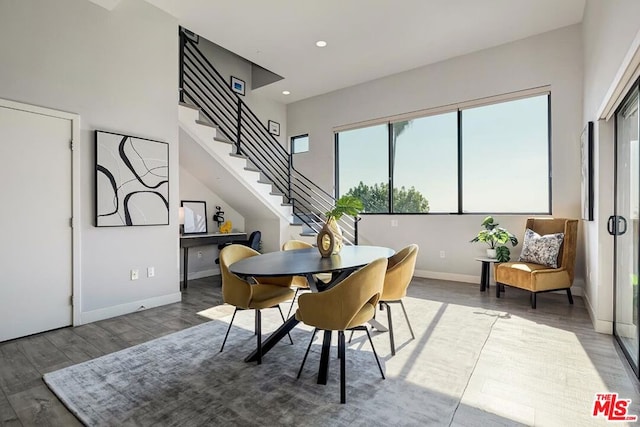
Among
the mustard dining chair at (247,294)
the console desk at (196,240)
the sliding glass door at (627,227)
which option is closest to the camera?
the sliding glass door at (627,227)

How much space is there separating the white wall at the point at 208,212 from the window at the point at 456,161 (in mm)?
2454

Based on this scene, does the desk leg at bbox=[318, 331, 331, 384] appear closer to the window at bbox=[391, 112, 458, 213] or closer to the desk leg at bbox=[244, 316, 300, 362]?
Result: the desk leg at bbox=[244, 316, 300, 362]

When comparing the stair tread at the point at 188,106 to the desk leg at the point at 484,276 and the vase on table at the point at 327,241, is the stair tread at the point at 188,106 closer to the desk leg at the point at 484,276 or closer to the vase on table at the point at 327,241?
the vase on table at the point at 327,241

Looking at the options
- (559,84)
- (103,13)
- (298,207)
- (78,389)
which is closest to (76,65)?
(103,13)

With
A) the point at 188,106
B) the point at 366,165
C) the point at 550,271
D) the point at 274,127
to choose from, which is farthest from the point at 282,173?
the point at 550,271

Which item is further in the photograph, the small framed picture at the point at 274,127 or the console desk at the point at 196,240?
the small framed picture at the point at 274,127

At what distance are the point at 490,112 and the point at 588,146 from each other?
1.76 meters

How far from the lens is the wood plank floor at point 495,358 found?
6.18ft

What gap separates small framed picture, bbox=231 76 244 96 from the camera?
6.27 metres

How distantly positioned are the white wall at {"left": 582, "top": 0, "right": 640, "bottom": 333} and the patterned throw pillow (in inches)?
15.9

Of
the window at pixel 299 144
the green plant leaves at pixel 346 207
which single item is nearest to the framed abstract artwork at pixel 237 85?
the window at pixel 299 144

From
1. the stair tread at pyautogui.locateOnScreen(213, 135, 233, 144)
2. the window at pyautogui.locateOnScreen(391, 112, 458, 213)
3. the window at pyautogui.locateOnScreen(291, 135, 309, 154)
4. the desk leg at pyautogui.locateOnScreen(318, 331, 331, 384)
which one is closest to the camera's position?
the desk leg at pyautogui.locateOnScreen(318, 331, 331, 384)

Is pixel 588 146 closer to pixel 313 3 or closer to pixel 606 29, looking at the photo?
pixel 606 29

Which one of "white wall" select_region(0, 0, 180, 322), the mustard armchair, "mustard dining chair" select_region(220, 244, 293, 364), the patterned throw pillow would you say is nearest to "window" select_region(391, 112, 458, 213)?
the patterned throw pillow
